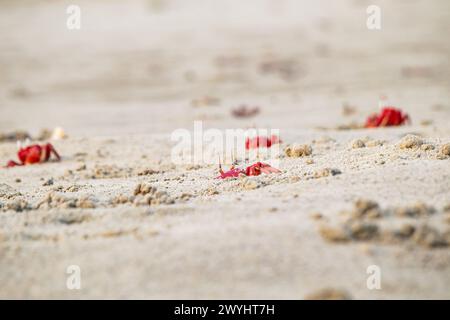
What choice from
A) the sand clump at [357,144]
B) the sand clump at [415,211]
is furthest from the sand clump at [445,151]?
→ the sand clump at [415,211]

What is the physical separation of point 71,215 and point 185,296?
50.6 inches

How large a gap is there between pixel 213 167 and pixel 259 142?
88 cm

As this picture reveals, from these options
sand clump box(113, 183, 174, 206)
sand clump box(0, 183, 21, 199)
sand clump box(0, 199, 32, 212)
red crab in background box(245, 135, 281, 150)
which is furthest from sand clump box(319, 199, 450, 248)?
red crab in background box(245, 135, 281, 150)

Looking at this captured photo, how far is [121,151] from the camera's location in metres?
7.21

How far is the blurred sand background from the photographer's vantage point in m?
3.24

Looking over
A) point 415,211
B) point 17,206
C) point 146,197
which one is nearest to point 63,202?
point 17,206

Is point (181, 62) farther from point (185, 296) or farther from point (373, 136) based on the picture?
point (185, 296)

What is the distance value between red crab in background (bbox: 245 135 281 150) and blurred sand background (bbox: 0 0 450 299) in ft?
1.20

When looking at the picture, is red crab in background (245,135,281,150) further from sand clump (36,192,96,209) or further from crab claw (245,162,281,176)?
sand clump (36,192,96,209)

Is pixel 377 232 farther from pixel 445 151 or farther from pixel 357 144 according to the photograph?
pixel 357 144

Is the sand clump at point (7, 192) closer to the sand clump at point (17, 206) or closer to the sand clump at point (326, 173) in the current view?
the sand clump at point (17, 206)

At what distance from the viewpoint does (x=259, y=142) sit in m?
Answer: 6.59

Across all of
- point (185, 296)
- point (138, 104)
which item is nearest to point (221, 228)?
A: point (185, 296)

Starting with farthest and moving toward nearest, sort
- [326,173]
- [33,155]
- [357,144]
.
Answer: [33,155] → [357,144] → [326,173]
